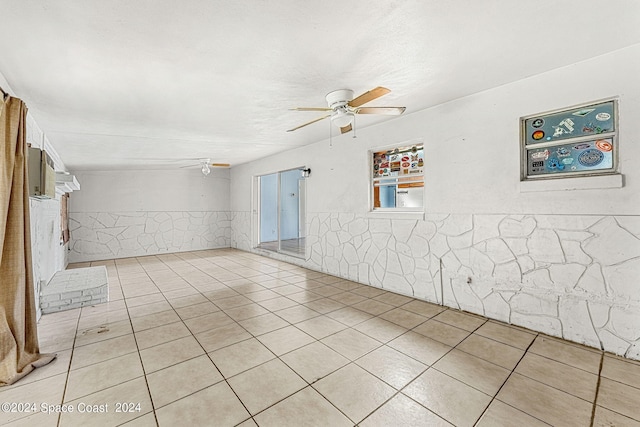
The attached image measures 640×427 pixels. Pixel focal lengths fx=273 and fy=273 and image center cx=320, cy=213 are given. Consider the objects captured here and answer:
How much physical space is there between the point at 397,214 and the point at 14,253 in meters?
3.77

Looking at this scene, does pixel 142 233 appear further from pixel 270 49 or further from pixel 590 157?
pixel 590 157

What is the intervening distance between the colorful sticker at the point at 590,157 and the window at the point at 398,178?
154 cm

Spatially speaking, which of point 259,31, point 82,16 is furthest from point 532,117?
point 82,16

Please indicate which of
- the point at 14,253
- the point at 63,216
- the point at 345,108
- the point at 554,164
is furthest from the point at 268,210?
the point at 554,164

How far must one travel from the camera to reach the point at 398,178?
3902 mm

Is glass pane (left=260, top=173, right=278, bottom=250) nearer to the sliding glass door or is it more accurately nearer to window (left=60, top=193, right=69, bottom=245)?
the sliding glass door

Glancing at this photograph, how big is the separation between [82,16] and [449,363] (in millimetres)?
3364

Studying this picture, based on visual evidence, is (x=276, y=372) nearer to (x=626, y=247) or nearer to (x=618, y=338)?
(x=618, y=338)

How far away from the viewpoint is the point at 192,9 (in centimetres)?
157

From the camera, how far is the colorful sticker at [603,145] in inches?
89.2

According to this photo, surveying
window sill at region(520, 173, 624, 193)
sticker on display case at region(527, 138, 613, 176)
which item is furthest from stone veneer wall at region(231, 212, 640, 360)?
sticker on display case at region(527, 138, 613, 176)

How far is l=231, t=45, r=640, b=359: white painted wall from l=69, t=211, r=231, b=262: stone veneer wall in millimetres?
5344

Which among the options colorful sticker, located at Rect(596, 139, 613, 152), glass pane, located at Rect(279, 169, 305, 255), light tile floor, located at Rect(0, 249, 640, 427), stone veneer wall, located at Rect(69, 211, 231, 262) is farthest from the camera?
glass pane, located at Rect(279, 169, 305, 255)

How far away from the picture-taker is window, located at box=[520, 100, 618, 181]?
2.27m
